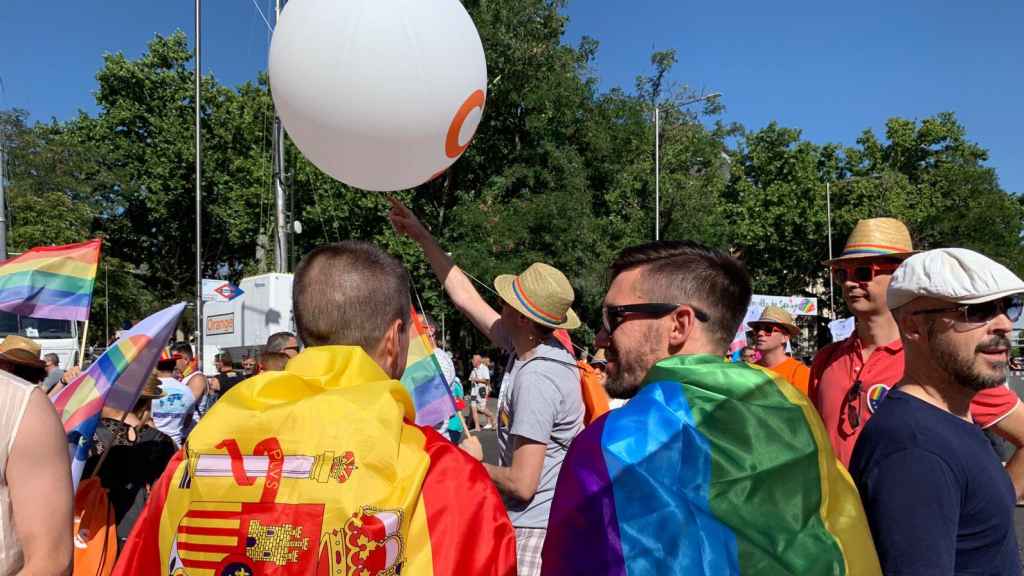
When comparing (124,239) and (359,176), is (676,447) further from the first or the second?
(124,239)

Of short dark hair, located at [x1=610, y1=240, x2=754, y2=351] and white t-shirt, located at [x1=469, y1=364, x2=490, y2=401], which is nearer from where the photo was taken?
short dark hair, located at [x1=610, y1=240, x2=754, y2=351]

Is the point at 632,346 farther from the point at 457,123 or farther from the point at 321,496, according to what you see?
the point at 457,123

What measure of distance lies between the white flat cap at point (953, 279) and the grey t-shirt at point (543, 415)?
1.36m

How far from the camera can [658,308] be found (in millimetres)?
2016

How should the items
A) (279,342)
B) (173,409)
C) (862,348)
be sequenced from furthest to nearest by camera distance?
(279,342) < (173,409) < (862,348)

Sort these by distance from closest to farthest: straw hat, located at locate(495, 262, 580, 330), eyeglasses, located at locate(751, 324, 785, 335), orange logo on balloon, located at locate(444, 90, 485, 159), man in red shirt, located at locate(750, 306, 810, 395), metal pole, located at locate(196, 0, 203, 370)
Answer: straw hat, located at locate(495, 262, 580, 330) < orange logo on balloon, located at locate(444, 90, 485, 159) < man in red shirt, located at locate(750, 306, 810, 395) < eyeglasses, located at locate(751, 324, 785, 335) < metal pole, located at locate(196, 0, 203, 370)

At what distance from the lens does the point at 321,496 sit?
180cm

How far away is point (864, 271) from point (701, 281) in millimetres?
1873

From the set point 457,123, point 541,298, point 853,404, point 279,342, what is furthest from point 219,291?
point 853,404

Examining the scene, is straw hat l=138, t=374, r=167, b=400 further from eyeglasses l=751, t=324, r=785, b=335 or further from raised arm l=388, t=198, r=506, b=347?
eyeglasses l=751, t=324, r=785, b=335

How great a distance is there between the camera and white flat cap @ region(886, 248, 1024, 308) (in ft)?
7.02

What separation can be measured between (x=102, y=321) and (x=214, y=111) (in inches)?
394

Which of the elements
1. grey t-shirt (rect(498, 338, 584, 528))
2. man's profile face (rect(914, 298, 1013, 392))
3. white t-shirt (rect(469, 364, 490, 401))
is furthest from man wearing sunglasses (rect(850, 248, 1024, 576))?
white t-shirt (rect(469, 364, 490, 401))

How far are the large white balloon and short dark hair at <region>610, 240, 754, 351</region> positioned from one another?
5.80 ft
